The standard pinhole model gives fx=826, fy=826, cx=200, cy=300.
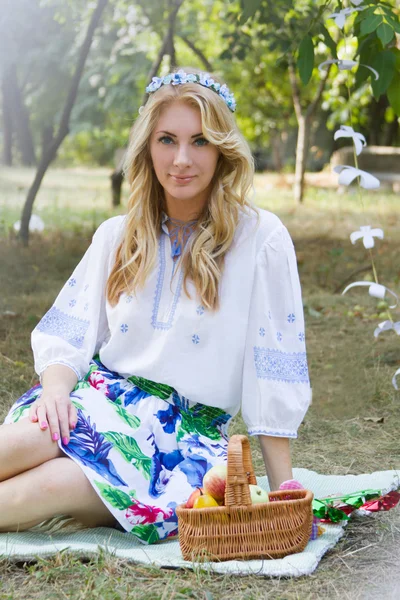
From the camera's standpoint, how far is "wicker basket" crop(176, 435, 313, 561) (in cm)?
195

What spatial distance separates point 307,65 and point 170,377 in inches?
60.7

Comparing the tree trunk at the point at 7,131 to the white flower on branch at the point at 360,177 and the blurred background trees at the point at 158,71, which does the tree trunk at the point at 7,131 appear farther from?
the white flower on branch at the point at 360,177

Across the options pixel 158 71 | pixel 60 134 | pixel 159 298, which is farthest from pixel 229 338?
pixel 158 71

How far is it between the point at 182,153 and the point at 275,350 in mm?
622

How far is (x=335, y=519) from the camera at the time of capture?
7.49 ft

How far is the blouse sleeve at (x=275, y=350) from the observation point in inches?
91.0

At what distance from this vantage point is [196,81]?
2.42m

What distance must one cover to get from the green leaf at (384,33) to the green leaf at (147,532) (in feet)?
6.06

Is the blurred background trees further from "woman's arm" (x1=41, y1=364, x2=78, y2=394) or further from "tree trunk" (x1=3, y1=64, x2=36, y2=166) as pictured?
"woman's arm" (x1=41, y1=364, x2=78, y2=394)

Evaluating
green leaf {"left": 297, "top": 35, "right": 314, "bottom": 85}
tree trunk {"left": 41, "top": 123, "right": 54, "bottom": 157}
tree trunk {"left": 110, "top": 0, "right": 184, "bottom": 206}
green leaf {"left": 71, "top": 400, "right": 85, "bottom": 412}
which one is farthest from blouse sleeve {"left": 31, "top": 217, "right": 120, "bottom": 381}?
tree trunk {"left": 41, "top": 123, "right": 54, "bottom": 157}

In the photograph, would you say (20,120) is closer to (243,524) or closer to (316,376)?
(316,376)

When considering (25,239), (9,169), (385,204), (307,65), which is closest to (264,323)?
(307,65)

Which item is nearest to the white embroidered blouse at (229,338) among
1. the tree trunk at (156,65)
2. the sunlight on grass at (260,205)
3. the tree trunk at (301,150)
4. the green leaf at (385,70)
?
the green leaf at (385,70)

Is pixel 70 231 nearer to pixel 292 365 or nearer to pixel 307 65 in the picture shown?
pixel 307 65
